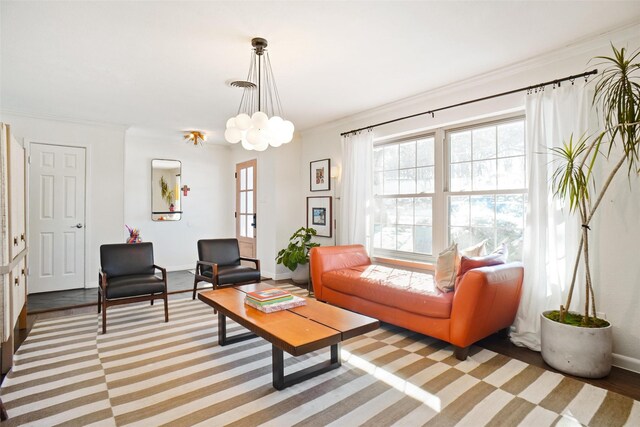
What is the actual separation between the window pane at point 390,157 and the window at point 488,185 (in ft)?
2.51

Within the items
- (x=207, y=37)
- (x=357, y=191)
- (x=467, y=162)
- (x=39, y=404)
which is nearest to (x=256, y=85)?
(x=207, y=37)

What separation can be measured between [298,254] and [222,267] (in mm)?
1211

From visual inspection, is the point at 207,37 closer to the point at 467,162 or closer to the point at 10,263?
the point at 10,263

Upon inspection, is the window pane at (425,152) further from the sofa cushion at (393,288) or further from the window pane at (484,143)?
the sofa cushion at (393,288)

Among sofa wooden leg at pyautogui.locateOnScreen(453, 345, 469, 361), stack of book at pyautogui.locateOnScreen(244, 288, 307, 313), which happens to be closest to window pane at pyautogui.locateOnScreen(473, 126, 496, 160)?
sofa wooden leg at pyautogui.locateOnScreen(453, 345, 469, 361)

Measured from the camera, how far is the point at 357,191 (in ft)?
15.2

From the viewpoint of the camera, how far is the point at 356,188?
466 centimetres

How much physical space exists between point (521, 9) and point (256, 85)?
2.40 meters

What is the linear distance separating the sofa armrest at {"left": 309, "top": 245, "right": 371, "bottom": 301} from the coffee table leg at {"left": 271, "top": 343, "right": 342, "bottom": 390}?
151 cm

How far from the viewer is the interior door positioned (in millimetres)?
6461

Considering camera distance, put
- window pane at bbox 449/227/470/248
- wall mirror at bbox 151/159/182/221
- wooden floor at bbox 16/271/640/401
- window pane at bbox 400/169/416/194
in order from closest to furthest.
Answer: wooden floor at bbox 16/271/640/401 → window pane at bbox 449/227/470/248 → window pane at bbox 400/169/416/194 → wall mirror at bbox 151/159/182/221

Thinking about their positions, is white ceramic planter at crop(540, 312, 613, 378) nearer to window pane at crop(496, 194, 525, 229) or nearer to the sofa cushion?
the sofa cushion

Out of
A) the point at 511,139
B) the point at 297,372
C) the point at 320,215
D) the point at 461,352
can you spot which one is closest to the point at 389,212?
the point at 320,215

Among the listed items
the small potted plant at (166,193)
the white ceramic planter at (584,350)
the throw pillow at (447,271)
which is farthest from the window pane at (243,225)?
the white ceramic planter at (584,350)
